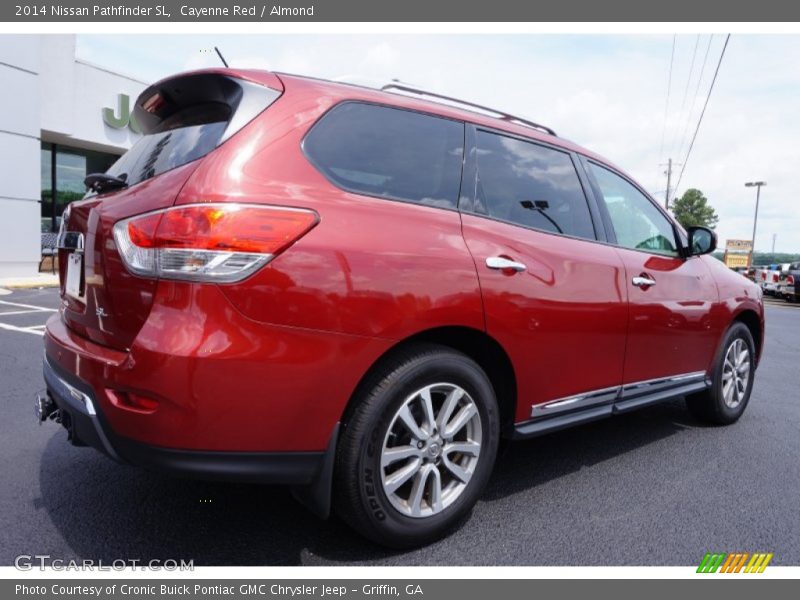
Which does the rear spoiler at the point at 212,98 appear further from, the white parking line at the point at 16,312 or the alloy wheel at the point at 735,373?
the white parking line at the point at 16,312

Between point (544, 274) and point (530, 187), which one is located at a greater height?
point (530, 187)

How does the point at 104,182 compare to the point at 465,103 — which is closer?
the point at 104,182

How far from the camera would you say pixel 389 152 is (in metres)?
2.48

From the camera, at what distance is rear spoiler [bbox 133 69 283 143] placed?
2209 mm

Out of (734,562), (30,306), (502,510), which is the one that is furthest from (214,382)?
(30,306)

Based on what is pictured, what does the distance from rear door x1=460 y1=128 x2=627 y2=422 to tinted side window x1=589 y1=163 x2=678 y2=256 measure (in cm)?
26

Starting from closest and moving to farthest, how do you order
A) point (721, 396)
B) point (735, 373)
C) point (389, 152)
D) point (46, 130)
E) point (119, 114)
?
point (389, 152), point (721, 396), point (735, 373), point (46, 130), point (119, 114)

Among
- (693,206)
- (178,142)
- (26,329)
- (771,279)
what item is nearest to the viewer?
(178,142)

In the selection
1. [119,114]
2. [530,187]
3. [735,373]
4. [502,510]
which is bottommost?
[502,510]

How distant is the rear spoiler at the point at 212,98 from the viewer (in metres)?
2.21

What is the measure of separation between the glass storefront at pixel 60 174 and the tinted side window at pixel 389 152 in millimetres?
16544

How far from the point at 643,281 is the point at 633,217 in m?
0.51

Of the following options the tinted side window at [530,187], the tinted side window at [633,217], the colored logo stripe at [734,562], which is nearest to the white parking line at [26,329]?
the tinted side window at [530,187]

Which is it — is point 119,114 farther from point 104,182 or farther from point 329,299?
point 329,299
